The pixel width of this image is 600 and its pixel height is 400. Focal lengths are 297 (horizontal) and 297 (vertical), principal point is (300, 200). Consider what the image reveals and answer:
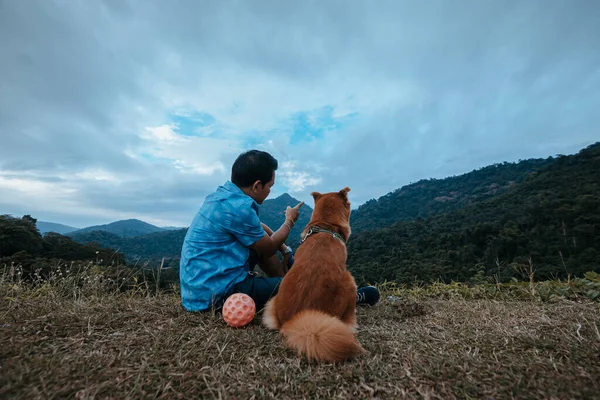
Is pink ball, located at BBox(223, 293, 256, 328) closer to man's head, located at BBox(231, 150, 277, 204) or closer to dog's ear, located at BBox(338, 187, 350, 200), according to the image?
man's head, located at BBox(231, 150, 277, 204)

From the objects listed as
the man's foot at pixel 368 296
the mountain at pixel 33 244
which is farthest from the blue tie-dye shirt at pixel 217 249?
the mountain at pixel 33 244

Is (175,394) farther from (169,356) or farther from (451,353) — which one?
(451,353)

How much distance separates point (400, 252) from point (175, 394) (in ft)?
69.0

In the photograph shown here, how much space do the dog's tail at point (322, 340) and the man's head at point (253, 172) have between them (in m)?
1.84

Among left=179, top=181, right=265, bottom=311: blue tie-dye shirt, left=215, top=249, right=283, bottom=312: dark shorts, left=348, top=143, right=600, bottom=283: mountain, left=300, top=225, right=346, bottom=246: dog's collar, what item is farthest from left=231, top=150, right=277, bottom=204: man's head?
left=348, top=143, right=600, bottom=283: mountain

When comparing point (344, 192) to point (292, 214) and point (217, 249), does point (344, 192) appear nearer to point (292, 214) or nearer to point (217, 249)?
point (292, 214)

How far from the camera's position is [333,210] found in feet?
12.9

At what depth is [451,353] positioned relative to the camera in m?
1.88

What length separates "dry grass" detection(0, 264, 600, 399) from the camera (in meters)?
1.41

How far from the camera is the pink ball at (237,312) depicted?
106 inches

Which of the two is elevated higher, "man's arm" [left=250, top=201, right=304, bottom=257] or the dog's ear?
the dog's ear

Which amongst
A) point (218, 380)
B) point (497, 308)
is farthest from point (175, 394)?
point (497, 308)

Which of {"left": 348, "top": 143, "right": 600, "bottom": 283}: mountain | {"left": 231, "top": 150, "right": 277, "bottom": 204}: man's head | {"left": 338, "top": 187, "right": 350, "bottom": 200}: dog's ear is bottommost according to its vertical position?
{"left": 348, "top": 143, "right": 600, "bottom": 283}: mountain

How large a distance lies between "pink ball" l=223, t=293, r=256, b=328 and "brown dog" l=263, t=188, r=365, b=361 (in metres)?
0.19
